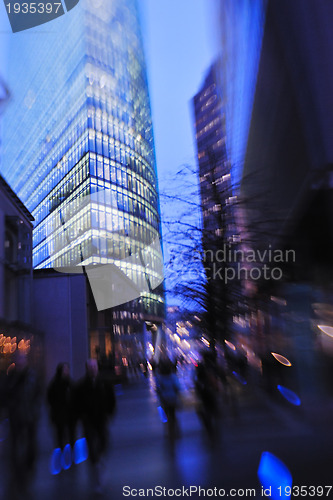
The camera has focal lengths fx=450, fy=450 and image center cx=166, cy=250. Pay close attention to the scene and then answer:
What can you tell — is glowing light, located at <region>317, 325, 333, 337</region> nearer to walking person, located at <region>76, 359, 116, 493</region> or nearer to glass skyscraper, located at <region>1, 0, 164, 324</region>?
walking person, located at <region>76, 359, 116, 493</region>

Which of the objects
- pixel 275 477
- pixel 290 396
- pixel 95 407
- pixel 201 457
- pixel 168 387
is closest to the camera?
pixel 275 477

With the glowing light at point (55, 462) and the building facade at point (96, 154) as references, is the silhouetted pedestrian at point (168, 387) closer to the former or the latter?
the glowing light at point (55, 462)

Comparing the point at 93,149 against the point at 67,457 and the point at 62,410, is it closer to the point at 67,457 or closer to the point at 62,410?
the point at 62,410

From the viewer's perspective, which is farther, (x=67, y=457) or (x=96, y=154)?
(x=96, y=154)

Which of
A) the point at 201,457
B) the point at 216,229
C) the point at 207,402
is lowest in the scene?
the point at 201,457

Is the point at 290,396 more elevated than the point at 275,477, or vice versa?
the point at 275,477

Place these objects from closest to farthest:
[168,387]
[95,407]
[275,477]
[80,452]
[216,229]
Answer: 1. [275,477]
2. [95,407]
3. [80,452]
4. [168,387]
5. [216,229]

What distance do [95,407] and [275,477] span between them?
279 centimetres

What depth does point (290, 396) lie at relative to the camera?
12.6m

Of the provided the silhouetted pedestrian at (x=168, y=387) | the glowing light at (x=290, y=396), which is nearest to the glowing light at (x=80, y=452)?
the silhouetted pedestrian at (x=168, y=387)

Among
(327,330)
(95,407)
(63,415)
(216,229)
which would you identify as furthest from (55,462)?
(216,229)

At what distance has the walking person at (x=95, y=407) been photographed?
664 centimetres

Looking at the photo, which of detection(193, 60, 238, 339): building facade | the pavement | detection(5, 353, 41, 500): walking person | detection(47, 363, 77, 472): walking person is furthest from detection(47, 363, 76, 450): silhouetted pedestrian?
detection(193, 60, 238, 339): building facade

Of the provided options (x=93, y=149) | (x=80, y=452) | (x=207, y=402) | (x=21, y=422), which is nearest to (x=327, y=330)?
(x=207, y=402)
